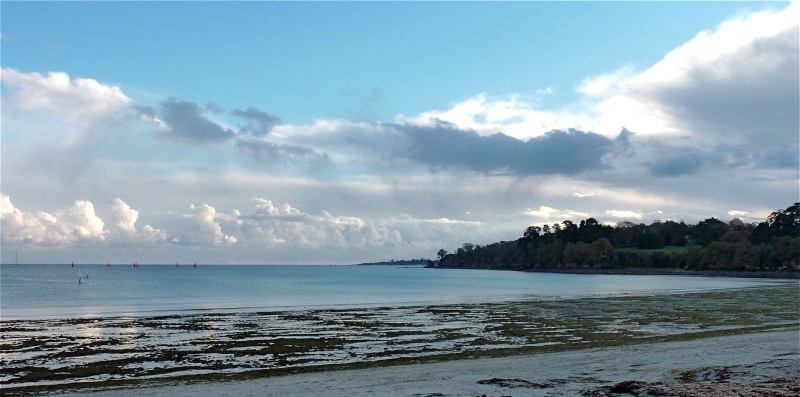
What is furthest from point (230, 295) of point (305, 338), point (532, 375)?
point (532, 375)

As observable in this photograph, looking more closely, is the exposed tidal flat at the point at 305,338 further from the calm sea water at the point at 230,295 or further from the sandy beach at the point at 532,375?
the calm sea water at the point at 230,295

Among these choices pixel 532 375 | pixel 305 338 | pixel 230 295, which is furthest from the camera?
pixel 230 295

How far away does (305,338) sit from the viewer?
32.2m

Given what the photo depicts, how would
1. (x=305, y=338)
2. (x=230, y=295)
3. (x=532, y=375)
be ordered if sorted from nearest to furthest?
(x=532, y=375) < (x=305, y=338) < (x=230, y=295)

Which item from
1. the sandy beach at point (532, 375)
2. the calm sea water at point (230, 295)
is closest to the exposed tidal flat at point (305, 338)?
the sandy beach at point (532, 375)

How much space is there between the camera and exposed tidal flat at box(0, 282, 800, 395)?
22.7 meters

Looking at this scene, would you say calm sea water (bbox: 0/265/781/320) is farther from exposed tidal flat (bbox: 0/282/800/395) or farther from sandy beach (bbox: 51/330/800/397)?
sandy beach (bbox: 51/330/800/397)

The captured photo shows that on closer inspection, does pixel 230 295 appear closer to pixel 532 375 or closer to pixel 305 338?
pixel 305 338

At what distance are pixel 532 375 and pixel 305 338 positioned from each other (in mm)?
13946

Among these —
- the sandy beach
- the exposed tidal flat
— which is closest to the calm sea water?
the exposed tidal flat

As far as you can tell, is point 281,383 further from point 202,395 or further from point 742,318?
point 742,318

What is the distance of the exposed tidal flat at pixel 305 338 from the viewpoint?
2270 cm

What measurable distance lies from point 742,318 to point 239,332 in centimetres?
2978

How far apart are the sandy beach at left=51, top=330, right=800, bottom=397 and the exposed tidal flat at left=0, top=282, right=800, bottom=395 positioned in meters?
0.99
